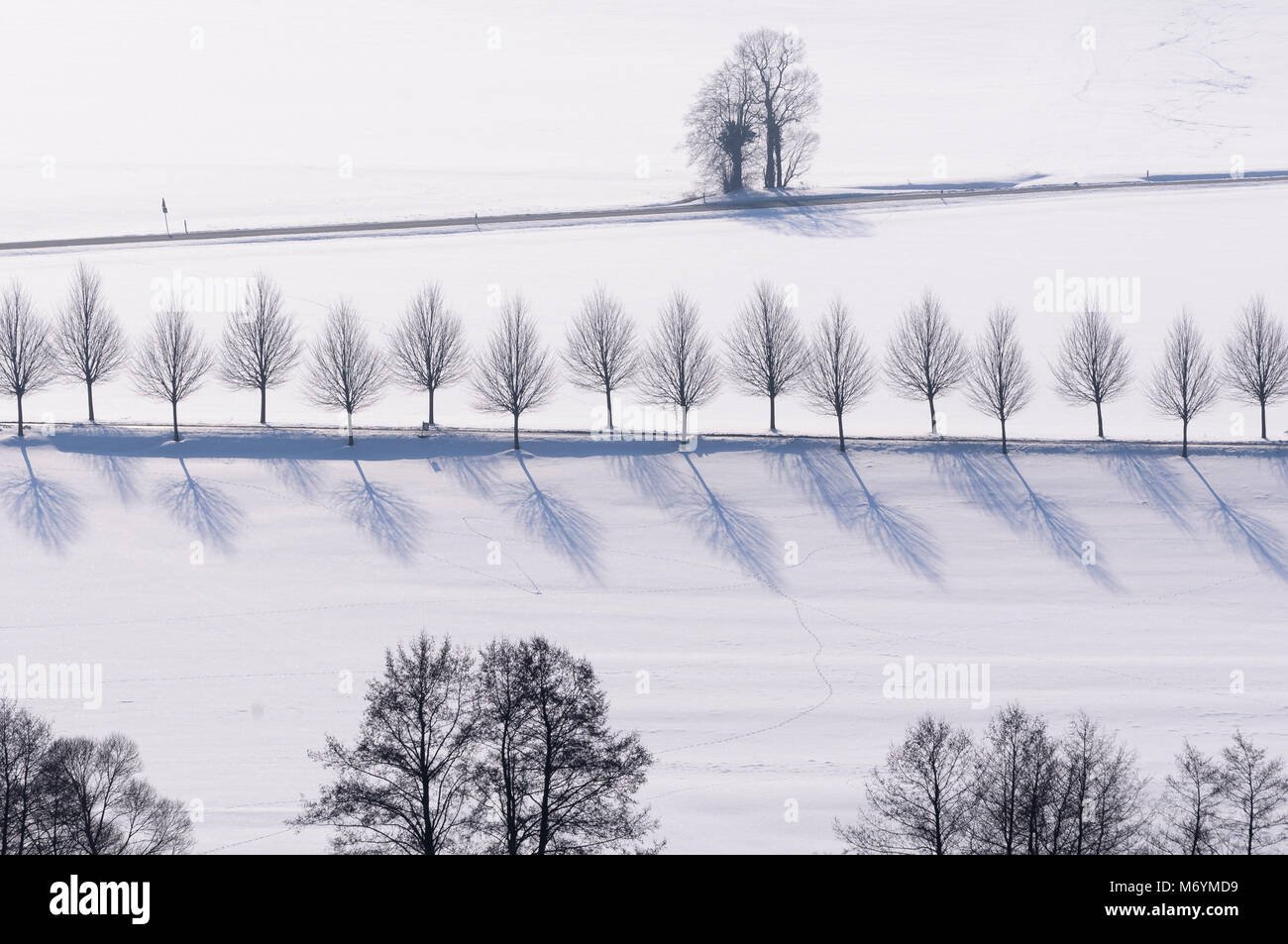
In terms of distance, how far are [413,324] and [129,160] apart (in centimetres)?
5634

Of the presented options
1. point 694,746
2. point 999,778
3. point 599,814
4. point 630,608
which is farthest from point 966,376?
point 599,814

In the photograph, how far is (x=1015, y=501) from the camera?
48.1 m

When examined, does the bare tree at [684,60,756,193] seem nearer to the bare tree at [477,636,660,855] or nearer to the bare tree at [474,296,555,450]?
the bare tree at [474,296,555,450]

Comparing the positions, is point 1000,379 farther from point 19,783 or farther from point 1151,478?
point 19,783

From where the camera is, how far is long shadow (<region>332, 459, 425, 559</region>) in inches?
1811

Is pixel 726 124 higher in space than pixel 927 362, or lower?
→ higher

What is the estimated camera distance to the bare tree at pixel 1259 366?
54.4 metres

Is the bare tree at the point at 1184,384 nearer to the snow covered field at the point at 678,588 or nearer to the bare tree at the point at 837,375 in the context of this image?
the snow covered field at the point at 678,588

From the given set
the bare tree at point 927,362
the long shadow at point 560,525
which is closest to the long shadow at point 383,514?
the long shadow at point 560,525

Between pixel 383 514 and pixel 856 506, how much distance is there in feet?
55.5

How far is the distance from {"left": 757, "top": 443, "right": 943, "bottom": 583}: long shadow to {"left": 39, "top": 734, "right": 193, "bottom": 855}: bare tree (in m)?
25.0

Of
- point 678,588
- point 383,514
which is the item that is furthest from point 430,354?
point 678,588
